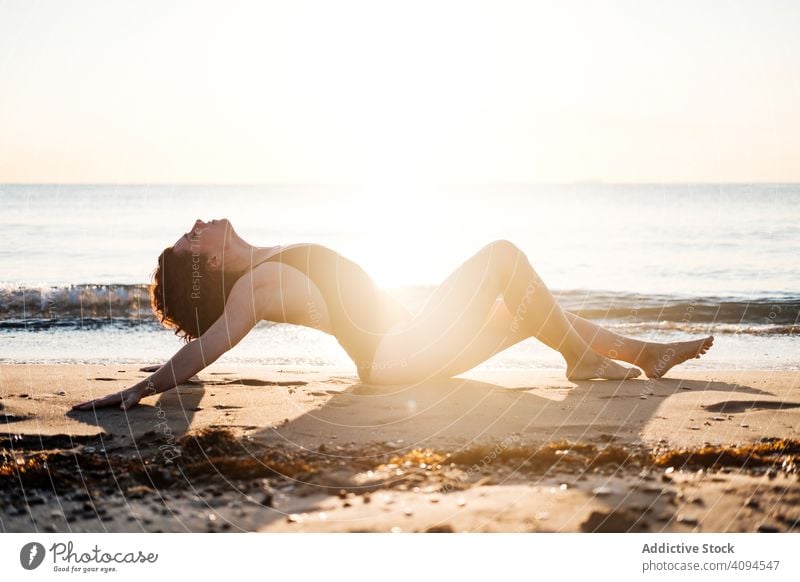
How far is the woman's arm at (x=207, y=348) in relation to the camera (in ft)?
9.11

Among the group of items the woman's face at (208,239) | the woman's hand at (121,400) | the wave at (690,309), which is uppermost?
the woman's face at (208,239)

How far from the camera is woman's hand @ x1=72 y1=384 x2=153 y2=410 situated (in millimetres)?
2816

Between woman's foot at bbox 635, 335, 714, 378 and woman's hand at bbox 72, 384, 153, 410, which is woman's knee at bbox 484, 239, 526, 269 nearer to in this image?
woman's foot at bbox 635, 335, 714, 378

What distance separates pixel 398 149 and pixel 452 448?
172 centimetres

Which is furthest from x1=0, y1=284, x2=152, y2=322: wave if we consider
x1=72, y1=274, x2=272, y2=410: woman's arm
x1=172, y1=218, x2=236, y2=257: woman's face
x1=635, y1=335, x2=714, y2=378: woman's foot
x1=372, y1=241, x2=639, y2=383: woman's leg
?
x1=635, y1=335, x2=714, y2=378: woman's foot

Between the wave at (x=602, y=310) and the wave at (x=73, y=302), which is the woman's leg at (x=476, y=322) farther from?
the wave at (x=73, y=302)

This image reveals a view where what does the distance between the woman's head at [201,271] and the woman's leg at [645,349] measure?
149 cm

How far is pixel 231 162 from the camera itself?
371 cm

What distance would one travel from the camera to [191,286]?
3.06 metres


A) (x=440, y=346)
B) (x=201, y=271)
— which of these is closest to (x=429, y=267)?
(x=440, y=346)

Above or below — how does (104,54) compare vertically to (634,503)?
above

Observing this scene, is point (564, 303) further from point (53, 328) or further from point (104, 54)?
point (104, 54)

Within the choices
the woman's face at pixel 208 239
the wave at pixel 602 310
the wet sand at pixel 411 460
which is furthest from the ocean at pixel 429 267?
the woman's face at pixel 208 239
